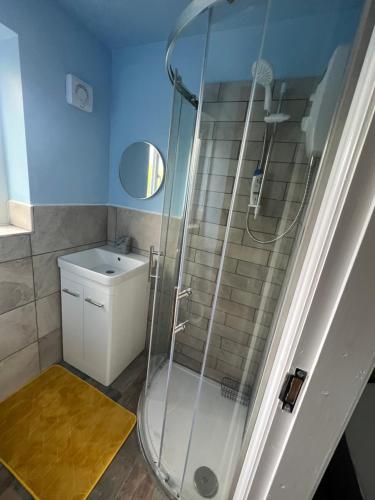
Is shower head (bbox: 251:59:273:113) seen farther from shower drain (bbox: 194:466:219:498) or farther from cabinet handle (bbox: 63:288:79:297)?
shower drain (bbox: 194:466:219:498)

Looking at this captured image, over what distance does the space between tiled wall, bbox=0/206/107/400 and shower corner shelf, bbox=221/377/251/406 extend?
1382 mm

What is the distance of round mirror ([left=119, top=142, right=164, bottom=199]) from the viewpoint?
1672 mm

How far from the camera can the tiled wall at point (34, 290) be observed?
133cm

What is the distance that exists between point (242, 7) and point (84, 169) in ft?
4.45

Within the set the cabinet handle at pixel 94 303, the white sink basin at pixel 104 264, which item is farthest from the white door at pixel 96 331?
the white sink basin at pixel 104 264

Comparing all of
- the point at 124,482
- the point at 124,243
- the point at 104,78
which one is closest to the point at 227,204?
the point at 124,243

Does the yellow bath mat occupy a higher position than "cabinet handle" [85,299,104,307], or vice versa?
"cabinet handle" [85,299,104,307]

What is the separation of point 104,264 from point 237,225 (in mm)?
1200

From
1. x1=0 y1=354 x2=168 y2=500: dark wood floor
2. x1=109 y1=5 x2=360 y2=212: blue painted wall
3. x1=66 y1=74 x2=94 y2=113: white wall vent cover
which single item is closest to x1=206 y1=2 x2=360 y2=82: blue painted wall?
x1=109 y1=5 x2=360 y2=212: blue painted wall

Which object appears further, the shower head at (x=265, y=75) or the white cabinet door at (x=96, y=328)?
the white cabinet door at (x=96, y=328)

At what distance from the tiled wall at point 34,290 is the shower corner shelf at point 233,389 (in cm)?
138

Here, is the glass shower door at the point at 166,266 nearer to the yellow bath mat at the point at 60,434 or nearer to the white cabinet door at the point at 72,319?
the yellow bath mat at the point at 60,434

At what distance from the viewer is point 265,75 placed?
3.41 ft

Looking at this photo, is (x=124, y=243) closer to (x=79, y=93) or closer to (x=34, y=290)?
(x=34, y=290)
